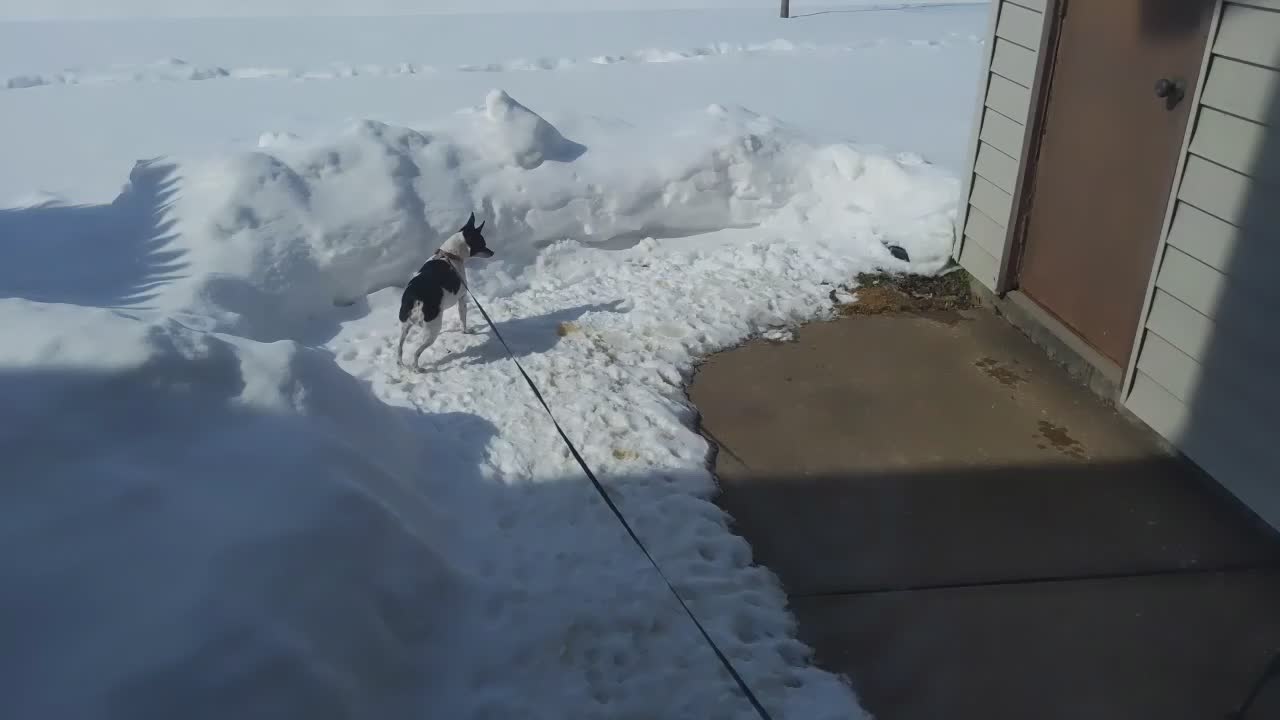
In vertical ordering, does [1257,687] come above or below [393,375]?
above

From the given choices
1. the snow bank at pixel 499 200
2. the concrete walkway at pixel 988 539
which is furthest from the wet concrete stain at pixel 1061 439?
the snow bank at pixel 499 200

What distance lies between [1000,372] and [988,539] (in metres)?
1.63

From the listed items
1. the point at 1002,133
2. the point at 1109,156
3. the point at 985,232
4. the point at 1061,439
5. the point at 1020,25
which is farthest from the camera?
the point at 985,232

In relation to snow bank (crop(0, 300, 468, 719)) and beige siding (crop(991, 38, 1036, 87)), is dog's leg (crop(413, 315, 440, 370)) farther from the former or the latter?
beige siding (crop(991, 38, 1036, 87))

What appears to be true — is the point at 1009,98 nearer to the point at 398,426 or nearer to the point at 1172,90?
the point at 1172,90

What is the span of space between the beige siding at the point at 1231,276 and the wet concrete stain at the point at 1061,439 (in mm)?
394

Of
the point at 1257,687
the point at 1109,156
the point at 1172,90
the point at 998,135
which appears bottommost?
the point at 1257,687

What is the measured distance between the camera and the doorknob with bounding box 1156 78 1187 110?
410 centimetres

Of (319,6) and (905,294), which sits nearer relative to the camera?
(905,294)

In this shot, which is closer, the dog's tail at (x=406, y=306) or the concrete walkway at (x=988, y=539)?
the concrete walkway at (x=988, y=539)

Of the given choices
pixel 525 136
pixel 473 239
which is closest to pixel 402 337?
pixel 473 239

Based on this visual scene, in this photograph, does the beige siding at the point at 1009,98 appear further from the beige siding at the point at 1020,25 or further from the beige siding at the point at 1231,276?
the beige siding at the point at 1231,276

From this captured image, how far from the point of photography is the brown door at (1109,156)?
4.19 meters

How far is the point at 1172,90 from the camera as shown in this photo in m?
4.11
